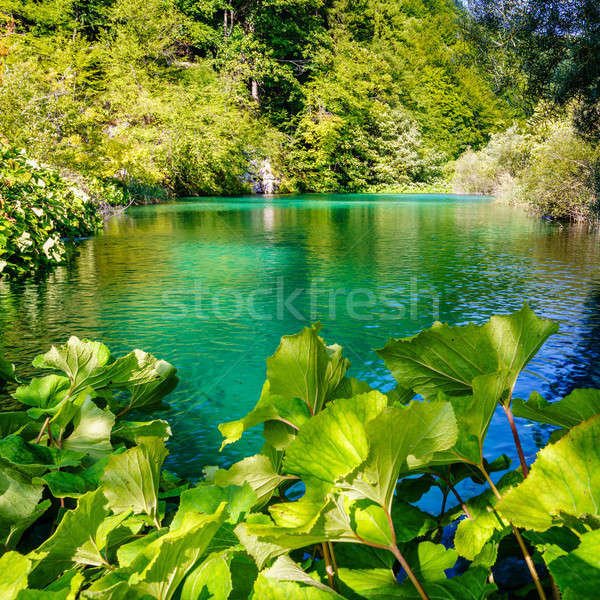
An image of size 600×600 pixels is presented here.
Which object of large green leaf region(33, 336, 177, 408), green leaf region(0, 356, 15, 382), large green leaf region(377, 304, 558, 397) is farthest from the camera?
green leaf region(0, 356, 15, 382)

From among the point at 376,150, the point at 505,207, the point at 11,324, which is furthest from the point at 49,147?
the point at 376,150

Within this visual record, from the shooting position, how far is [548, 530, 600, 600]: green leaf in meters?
0.40

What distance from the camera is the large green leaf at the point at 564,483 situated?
1.48 ft

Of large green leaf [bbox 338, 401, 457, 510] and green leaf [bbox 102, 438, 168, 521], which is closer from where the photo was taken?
large green leaf [bbox 338, 401, 457, 510]

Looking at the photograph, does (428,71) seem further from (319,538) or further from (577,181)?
(319,538)

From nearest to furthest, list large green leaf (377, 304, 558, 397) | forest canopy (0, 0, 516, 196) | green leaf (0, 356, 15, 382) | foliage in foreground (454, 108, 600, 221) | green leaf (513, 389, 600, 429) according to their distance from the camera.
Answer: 1. green leaf (513, 389, 600, 429)
2. large green leaf (377, 304, 558, 397)
3. green leaf (0, 356, 15, 382)
4. foliage in foreground (454, 108, 600, 221)
5. forest canopy (0, 0, 516, 196)

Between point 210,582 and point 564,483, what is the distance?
1.17 ft

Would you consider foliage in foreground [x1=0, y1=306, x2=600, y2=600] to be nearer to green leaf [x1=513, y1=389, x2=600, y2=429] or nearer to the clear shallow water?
green leaf [x1=513, y1=389, x2=600, y2=429]

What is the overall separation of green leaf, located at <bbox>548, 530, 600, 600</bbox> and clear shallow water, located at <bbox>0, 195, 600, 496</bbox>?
283cm

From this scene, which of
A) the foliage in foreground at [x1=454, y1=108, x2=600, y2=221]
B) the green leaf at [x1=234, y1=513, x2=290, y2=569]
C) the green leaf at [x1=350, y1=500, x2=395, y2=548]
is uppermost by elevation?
the foliage in foreground at [x1=454, y1=108, x2=600, y2=221]

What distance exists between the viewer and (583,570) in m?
0.40

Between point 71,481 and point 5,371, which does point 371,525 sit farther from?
point 5,371

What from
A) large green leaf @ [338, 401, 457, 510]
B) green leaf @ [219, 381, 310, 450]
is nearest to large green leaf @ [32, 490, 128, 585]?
green leaf @ [219, 381, 310, 450]

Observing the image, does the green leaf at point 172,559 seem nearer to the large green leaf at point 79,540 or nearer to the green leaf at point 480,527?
the large green leaf at point 79,540
